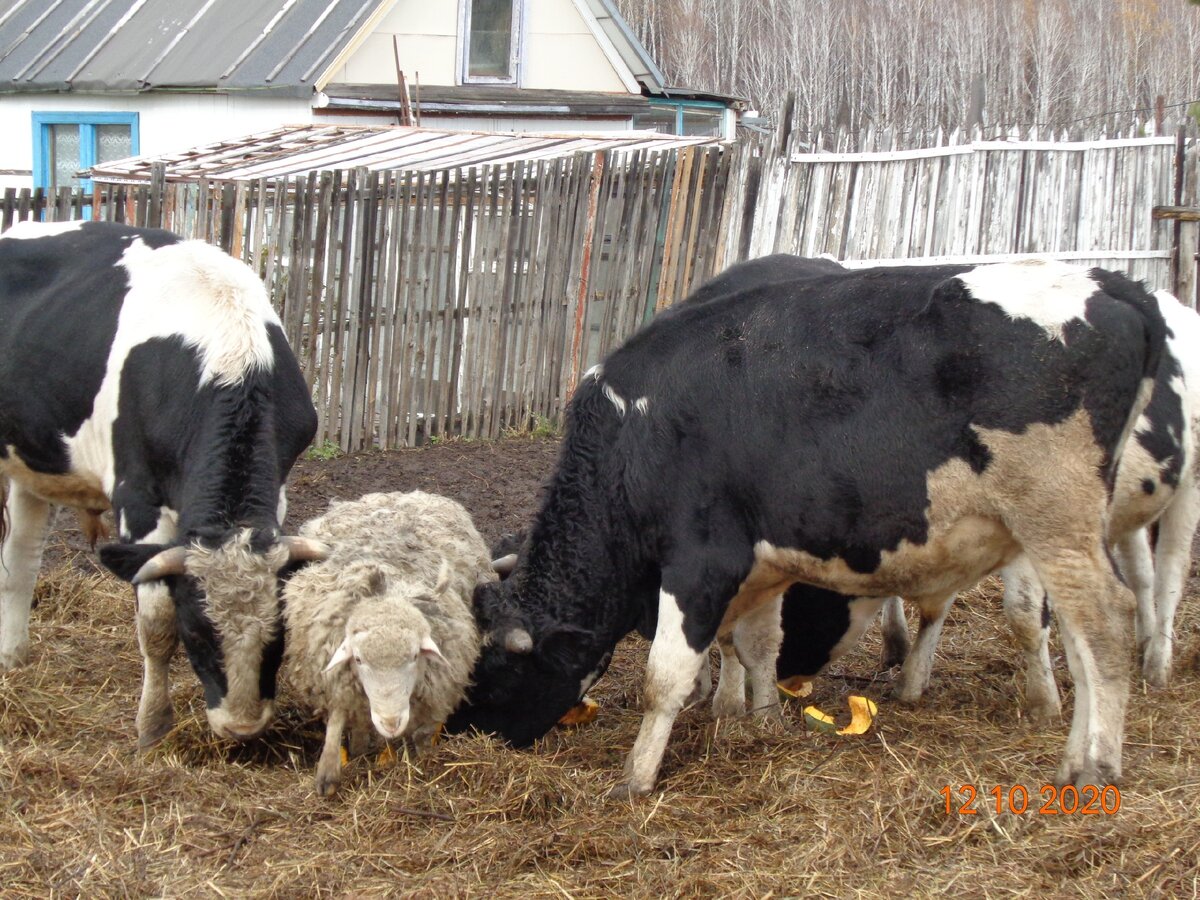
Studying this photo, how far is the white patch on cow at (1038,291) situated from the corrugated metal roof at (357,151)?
756 cm

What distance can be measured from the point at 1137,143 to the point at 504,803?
351 inches

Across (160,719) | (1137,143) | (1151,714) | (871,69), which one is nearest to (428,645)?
(160,719)

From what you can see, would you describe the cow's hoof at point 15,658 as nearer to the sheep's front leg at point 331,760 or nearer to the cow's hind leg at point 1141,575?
the sheep's front leg at point 331,760

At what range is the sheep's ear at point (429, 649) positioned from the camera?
205 inches

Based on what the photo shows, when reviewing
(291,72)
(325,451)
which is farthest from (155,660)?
(291,72)

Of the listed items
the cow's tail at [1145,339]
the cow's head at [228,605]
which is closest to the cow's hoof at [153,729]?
the cow's head at [228,605]

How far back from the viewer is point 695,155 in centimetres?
1270

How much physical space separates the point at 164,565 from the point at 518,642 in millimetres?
1480

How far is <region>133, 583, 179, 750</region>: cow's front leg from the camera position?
563cm

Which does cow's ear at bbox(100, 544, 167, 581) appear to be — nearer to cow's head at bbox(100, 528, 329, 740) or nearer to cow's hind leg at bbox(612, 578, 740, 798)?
cow's head at bbox(100, 528, 329, 740)

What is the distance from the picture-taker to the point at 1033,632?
235 inches

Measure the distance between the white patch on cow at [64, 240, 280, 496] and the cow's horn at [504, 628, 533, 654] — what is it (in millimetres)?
1610

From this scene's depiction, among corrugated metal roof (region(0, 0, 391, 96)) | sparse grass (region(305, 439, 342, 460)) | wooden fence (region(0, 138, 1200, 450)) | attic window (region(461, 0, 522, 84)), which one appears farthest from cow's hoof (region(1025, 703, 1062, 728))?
attic window (region(461, 0, 522, 84))
